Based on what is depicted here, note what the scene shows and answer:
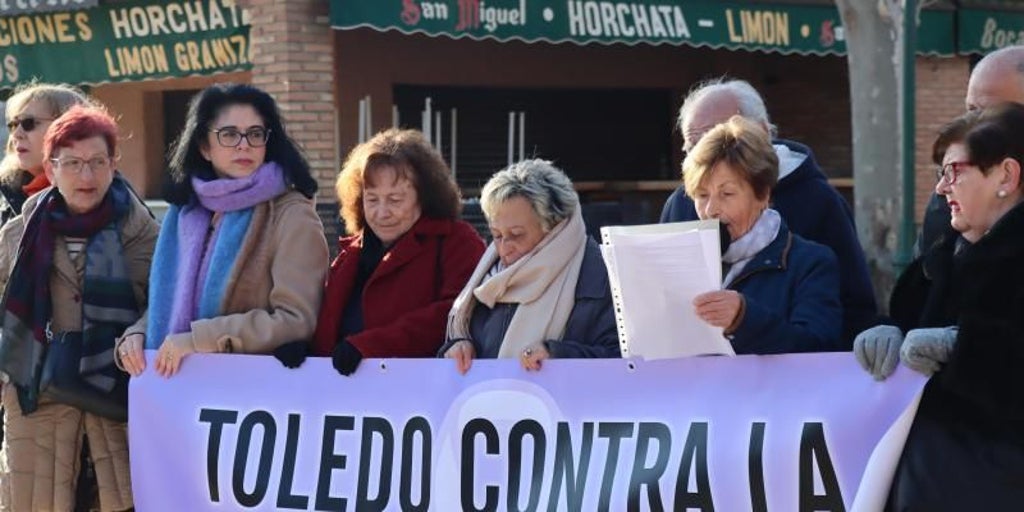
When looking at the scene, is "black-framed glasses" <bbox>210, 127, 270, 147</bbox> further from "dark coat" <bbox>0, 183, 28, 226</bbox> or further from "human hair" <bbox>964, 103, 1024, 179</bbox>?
"human hair" <bbox>964, 103, 1024, 179</bbox>

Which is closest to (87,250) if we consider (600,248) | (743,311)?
(600,248)

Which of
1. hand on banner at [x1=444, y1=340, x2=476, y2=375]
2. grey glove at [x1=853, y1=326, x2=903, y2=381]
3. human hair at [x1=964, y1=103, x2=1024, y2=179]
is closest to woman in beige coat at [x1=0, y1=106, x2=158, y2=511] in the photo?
hand on banner at [x1=444, y1=340, x2=476, y2=375]

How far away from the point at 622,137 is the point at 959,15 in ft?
12.5

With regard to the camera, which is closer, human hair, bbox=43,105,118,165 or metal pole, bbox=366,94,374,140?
human hair, bbox=43,105,118,165

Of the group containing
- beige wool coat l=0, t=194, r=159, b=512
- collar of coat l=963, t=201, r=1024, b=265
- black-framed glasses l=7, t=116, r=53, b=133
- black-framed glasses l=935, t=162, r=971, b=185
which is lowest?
beige wool coat l=0, t=194, r=159, b=512

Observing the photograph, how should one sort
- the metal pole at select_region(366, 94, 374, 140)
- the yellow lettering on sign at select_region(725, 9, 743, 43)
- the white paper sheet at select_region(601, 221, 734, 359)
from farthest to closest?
the yellow lettering on sign at select_region(725, 9, 743, 43)
the metal pole at select_region(366, 94, 374, 140)
the white paper sheet at select_region(601, 221, 734, 359)

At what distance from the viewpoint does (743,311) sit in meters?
3.93

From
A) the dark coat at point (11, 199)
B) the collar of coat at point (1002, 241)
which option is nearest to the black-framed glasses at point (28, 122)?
the dark coat at point (11, 199)

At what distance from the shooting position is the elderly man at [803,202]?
463 cm

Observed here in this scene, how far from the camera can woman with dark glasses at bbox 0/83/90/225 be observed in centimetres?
549

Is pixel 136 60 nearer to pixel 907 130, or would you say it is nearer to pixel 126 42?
pixel 126 42

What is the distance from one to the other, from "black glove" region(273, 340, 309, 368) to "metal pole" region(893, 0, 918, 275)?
7.81 m

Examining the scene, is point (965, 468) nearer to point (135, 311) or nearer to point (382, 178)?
point (382, 178)

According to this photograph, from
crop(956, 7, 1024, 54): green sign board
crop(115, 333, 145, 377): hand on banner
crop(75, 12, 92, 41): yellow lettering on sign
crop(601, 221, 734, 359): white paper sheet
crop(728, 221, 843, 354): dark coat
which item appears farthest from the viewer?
crop(956, 7, 1024, 54): green sign board
